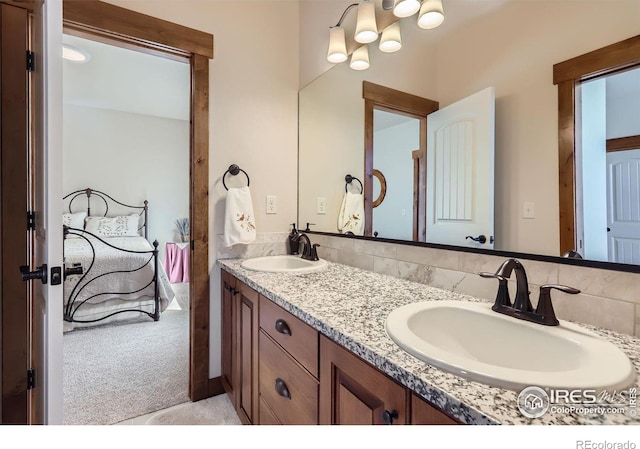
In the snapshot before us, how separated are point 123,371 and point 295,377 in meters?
1.76

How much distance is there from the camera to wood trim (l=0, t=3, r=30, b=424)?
139cm

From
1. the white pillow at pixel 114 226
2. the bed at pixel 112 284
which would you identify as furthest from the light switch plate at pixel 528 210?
the white pillow at pixel 114 226

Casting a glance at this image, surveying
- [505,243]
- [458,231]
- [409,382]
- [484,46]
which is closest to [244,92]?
[484,46]

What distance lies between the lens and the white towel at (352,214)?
1726 mm

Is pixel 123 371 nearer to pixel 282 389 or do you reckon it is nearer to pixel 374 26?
pixel 282 389

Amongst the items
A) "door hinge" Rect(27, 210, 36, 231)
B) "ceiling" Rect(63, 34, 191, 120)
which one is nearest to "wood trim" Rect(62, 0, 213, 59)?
"ceiling" Rect(63, 34, 191, 120)

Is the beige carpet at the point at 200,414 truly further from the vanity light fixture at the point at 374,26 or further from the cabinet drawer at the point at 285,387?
the vanity light fixture at the point at 374,26

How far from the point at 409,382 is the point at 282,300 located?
589 mm

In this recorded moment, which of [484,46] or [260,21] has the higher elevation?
[260,21]

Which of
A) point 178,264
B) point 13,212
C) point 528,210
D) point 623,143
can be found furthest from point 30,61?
point 178,264
